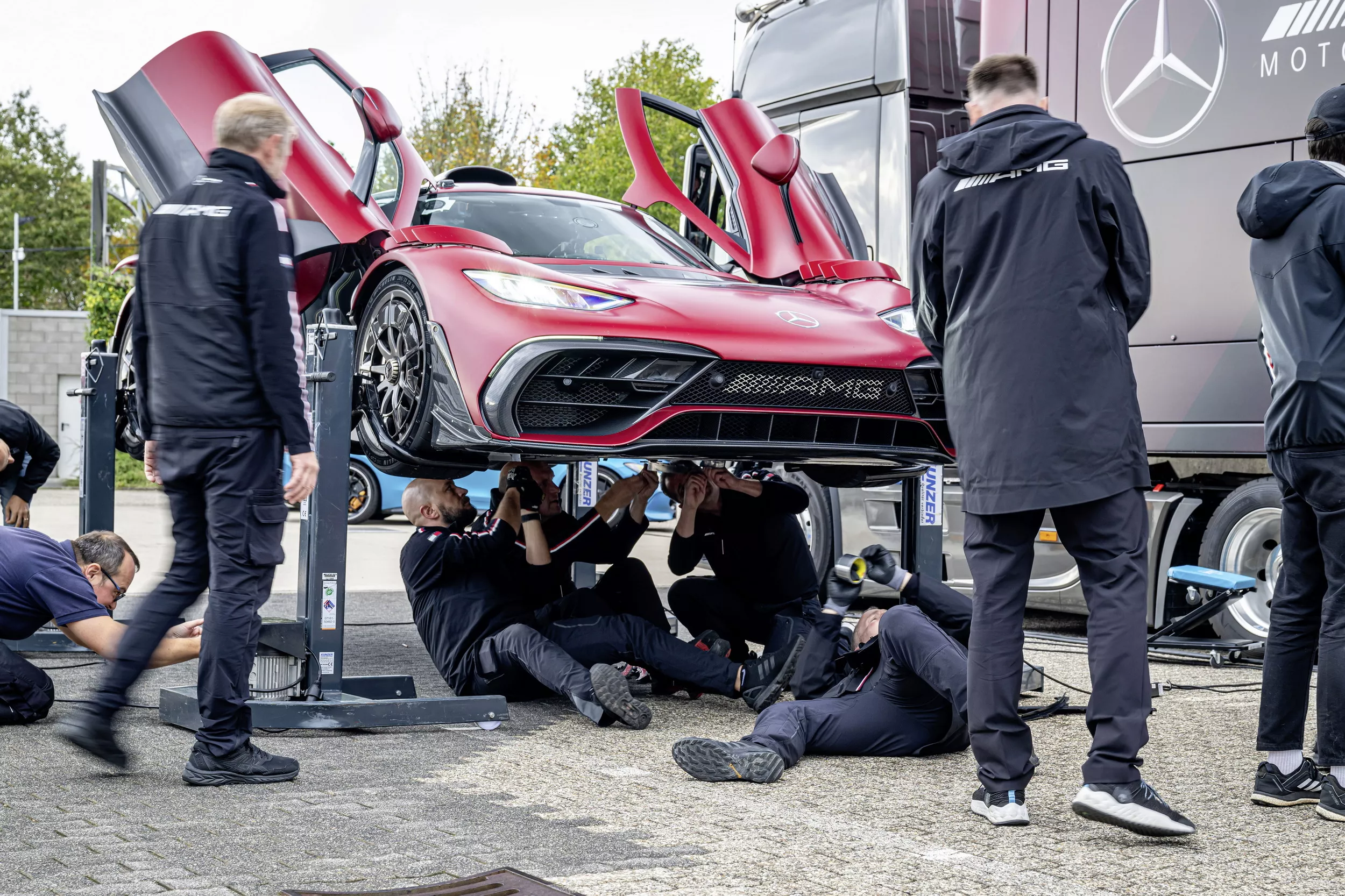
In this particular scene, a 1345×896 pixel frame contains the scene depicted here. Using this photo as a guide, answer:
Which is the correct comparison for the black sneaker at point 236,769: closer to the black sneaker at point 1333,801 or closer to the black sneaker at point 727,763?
the black sneaker at point 727,763

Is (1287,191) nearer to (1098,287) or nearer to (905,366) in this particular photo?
(1098,287)

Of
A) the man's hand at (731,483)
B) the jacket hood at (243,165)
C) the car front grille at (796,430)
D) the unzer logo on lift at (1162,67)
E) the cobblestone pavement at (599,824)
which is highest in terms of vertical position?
the unzer logo on lift at (1162,67)

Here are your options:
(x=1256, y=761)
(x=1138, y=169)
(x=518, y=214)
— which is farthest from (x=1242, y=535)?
(x=518, y=214)

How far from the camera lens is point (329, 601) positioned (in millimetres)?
4691

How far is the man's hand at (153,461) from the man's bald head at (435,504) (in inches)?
49.1

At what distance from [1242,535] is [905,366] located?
103 inches

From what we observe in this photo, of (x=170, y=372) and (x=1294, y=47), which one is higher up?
(x=1294, y=47)

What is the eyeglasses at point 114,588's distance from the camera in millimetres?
4723

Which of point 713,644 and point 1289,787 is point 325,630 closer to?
point 713,644

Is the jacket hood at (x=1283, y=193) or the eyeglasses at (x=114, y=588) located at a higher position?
the jacket hood at (x=1283, y=193)

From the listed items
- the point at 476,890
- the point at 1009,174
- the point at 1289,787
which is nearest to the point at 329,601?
the point at 476,890

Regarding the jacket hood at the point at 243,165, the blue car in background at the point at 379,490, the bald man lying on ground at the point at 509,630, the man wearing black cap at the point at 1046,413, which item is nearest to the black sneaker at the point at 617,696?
the bald man lying on ground at the point at 509,630

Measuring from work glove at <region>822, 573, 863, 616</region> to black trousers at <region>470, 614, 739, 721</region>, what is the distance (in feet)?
2.29

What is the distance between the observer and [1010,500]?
341 centimetres
